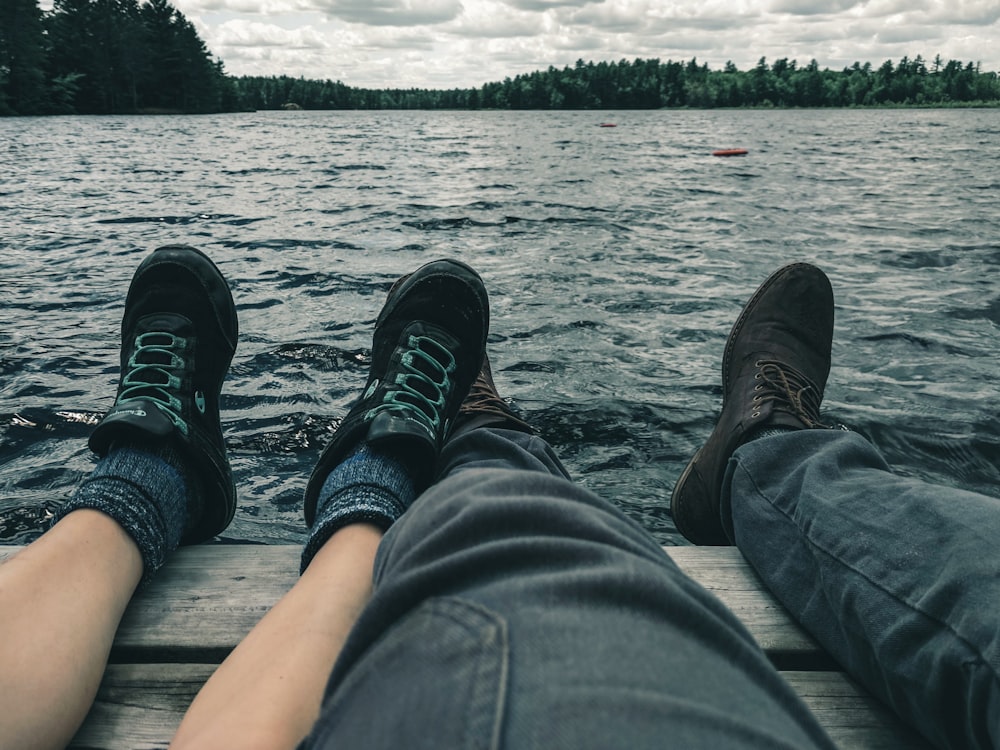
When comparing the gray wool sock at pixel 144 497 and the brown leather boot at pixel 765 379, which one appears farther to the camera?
the brown leather boot at pixel 765 379

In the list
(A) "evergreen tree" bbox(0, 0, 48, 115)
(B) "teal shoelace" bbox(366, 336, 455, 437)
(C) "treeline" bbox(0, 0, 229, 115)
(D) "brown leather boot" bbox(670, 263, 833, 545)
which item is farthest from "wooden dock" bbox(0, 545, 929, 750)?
(A) "evergreen tree" bbox(0, 0, 48, 115)

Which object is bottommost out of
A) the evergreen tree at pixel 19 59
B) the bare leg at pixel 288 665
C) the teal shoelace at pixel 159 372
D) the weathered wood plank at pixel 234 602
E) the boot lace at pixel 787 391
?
the weathered wood plank at pixel 234 602

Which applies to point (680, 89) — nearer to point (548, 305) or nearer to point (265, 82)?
point (265, 82)

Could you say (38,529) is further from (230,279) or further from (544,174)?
(544,174)

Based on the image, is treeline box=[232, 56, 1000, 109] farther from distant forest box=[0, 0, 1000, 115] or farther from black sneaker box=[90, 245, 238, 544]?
black sneaker box=[90, 245, 238, 544]

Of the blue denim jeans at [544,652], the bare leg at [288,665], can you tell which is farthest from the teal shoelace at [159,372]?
Answer: the blue denim jeans at [544,652]

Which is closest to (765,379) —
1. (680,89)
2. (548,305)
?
(548,305)

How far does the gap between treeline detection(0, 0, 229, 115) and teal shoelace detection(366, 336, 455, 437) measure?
52.0 m

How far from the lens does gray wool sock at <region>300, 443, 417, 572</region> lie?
1.22m

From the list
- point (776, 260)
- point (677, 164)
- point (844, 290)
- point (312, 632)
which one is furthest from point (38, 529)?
point (677, 164)

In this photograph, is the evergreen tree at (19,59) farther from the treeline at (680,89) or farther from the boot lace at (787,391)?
the boot lace at (787,391)

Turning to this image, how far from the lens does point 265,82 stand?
94.1 metres

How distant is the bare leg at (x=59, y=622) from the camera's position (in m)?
0.89

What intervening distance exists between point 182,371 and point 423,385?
2.05ft
